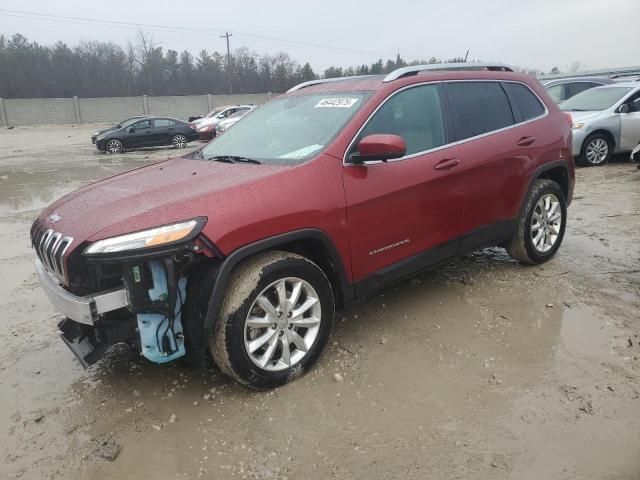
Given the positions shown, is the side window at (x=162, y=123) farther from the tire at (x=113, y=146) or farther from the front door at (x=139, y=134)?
the tire at (x=113, y=146)

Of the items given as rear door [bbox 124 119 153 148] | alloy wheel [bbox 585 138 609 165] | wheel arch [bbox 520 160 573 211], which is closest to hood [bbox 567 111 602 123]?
alloy wheel [bbox 585 138 609 165]

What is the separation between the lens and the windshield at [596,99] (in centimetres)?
1051

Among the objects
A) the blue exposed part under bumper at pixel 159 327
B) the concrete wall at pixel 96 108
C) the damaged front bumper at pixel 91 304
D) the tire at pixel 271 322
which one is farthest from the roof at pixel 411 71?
the concrete wall at pixel 96 108

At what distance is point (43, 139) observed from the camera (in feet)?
101

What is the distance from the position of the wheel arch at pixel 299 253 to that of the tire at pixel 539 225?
2108mm

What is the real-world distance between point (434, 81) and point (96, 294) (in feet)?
9.22

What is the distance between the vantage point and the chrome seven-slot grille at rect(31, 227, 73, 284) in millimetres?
2588

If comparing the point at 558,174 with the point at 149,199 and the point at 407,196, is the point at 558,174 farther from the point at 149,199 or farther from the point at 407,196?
the point at 149,199

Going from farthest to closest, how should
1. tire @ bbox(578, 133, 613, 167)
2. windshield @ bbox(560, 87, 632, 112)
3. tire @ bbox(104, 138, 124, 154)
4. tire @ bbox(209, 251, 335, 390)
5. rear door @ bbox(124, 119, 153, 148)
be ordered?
rear door @ bbox(124, 119, 153, 148)
tire @ bbox(104, 138, 124, 154)
windshield @ bbox(560, 87, 632, 112)
tire @ bbox(578, 133, 613, 167)
tire @ bbox(209, 251, 335, 390)

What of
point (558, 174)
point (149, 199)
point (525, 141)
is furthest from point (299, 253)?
point (558, 174)

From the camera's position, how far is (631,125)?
33.4ft

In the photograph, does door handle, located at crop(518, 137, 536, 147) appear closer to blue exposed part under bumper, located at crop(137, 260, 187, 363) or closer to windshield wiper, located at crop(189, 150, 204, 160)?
windshield wiper, located at crop(189, 150, 204, 160)

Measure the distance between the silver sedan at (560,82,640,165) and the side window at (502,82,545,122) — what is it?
6446 millimetres

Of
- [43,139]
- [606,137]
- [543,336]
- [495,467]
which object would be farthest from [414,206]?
[43,139]
